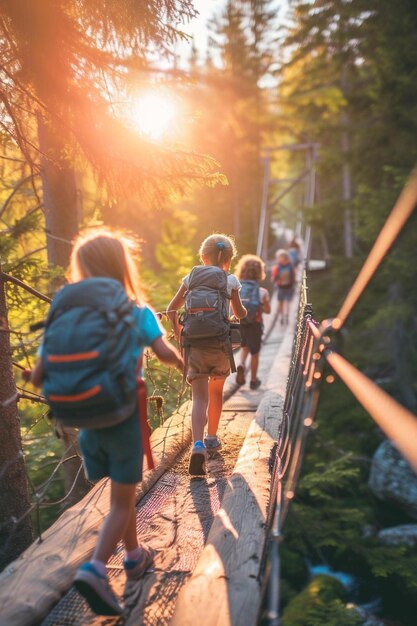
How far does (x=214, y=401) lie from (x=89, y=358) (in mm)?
1747

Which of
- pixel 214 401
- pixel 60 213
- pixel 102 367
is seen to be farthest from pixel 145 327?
pixel 60 213

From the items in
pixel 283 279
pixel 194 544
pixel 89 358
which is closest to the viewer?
pixel 89 358

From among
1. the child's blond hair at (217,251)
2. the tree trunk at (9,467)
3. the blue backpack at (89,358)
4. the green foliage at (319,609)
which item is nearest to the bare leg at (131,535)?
the blue backpack at (89,358)

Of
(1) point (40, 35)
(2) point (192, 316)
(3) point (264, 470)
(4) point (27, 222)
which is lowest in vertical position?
(3) point (264, 470)

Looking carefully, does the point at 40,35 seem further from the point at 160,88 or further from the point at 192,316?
the point at 192,316

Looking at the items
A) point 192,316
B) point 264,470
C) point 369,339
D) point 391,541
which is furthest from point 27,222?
point 369,339

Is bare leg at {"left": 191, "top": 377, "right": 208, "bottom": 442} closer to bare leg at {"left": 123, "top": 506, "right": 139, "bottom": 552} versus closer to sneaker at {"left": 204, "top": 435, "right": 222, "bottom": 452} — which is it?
sneaker at {"left": 204, "top": 435, "right": 222, "bottom": 452}

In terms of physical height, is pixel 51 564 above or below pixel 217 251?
below

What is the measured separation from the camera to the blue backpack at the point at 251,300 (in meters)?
4.98

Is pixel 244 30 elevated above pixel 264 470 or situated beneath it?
elevated above

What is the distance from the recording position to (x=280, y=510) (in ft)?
4.99

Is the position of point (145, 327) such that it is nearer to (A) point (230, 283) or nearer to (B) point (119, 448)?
(B) point (119, 448)

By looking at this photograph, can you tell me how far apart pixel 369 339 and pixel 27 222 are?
12674 mm

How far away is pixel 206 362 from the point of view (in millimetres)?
3045
